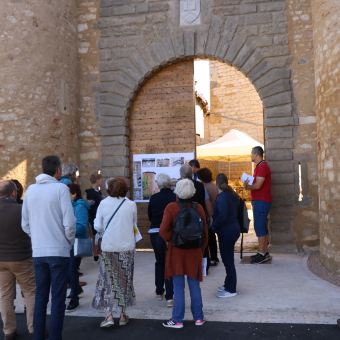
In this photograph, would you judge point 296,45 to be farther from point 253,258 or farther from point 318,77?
point 253,258

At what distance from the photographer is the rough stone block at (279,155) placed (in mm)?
6785

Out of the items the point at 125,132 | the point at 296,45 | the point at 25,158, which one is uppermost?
the point at 296,45

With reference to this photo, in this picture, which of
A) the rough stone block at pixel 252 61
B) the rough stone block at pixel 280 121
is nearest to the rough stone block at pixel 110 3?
the rough stone block at pixel 252 61

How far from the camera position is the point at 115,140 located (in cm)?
749

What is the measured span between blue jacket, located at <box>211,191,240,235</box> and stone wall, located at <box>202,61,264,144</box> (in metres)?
12.4

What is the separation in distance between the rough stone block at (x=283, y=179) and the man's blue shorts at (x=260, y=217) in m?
0.82

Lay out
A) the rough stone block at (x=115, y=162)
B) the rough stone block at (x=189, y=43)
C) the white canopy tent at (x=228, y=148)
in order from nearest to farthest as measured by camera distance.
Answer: the rough stone block at (x=189, y=43), the rough stone block at (x=115, y=162), the white canopy tent at (x=228, y=148)

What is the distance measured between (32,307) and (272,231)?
438cm

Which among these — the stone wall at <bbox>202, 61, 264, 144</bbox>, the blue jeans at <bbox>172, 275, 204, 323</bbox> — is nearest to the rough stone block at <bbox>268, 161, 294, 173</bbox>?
the blue jeans at <bbox>172, 275, 204, 323</bbox>

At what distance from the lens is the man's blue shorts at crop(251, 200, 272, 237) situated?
602 cm

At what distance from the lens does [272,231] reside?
678 cm

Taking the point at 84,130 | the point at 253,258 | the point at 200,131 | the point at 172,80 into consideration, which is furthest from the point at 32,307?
the point at 200,131

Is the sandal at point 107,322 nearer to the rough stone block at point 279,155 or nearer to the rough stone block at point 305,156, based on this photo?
the rough stone block at point 279,155

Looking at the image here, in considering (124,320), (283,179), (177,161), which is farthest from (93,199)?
(283,179)
